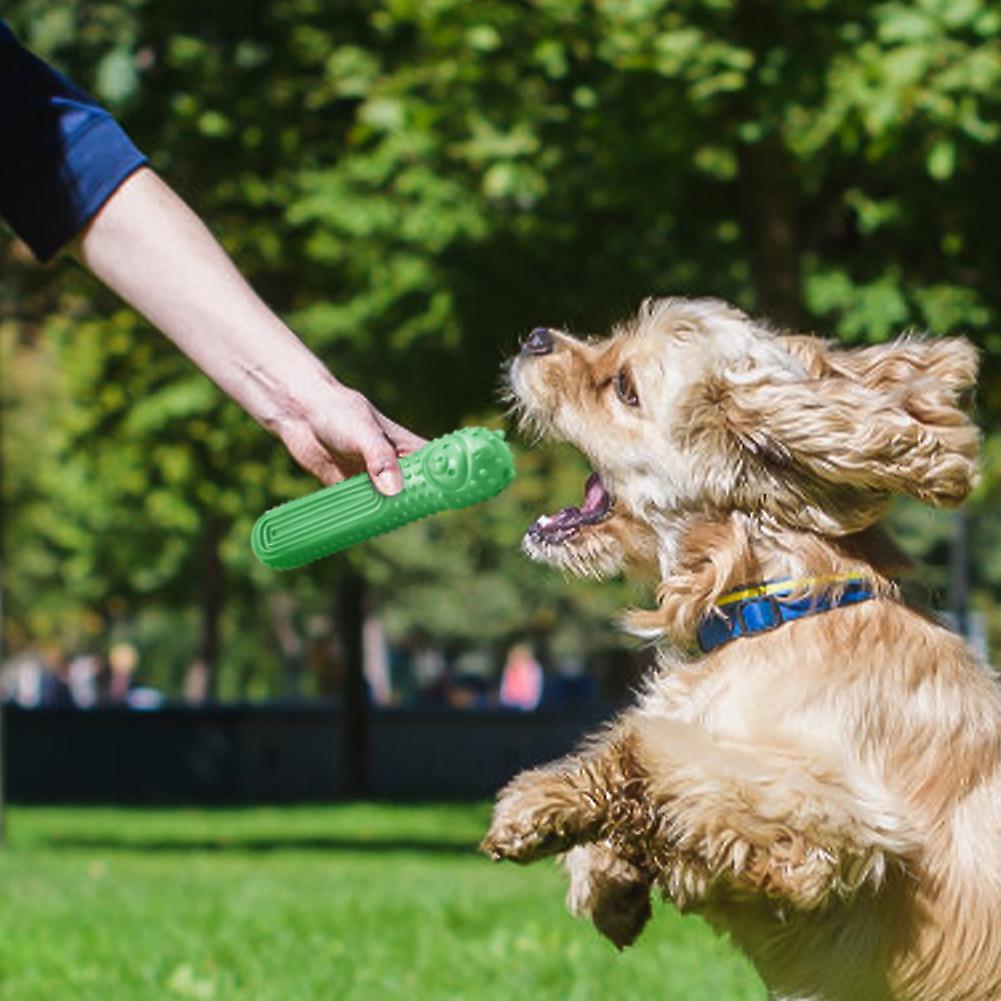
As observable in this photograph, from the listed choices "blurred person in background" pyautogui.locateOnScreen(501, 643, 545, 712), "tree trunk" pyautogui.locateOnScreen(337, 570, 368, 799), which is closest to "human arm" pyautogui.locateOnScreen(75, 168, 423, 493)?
"tree trunk" pyautogui.locateOnScreen(337, 570, 368, 799)

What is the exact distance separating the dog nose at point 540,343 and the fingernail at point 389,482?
0.87 m

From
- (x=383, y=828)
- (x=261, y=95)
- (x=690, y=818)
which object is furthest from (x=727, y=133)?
(x=383, y=828)

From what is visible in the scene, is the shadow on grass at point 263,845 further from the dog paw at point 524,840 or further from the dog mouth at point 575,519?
the dog paw at point 524,840

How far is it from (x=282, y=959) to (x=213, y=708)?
2320 centimetres

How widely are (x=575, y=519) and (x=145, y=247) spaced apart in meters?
1.23

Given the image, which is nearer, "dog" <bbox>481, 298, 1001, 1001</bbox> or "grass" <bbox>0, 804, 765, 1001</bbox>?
"dog" <bbox>481, 298, 1001, 1001</bbox>

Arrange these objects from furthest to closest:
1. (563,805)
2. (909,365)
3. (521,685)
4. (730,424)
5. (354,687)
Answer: (521,685), (354,687), (730,424), (909,365), (563,805)

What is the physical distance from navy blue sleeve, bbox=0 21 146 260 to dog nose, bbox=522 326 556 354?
117cm

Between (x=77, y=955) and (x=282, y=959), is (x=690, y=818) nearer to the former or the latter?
(x=282, y=959)

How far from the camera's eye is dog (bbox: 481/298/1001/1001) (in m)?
4.16

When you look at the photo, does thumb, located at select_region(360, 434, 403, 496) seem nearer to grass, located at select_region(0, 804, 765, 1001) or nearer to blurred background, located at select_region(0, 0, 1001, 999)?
blurred background, located at select_region(0, 0, 1001, 999)

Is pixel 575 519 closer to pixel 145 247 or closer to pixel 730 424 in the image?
pixel 730 424

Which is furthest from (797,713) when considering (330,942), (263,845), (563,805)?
(263,845)

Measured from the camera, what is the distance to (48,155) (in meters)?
4.39
